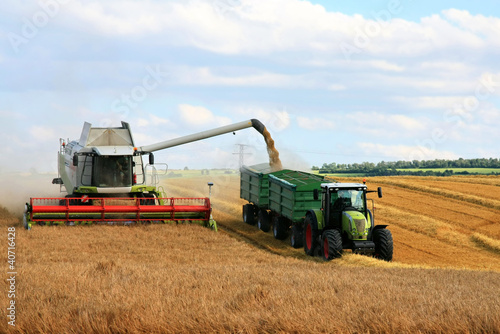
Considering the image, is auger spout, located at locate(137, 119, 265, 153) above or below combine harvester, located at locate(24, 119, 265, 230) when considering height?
above

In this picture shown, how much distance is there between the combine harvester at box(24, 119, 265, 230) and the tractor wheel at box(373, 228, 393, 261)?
5857 mm

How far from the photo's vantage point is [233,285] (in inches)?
377

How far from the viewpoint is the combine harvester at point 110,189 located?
19625mm

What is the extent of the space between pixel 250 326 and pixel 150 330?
1106 millimetres

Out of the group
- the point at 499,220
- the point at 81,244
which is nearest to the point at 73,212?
the point at 81,244

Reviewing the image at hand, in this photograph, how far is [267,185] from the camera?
21594 millimetres

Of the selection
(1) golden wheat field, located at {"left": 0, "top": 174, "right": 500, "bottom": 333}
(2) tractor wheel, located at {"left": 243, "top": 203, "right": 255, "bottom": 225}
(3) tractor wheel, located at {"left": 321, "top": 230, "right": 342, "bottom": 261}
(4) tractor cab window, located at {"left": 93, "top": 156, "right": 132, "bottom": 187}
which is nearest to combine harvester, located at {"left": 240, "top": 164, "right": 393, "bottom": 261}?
(3) tractor wheel, located at {"left": 321, "top": 230, "right": 342, "bottom": 261}

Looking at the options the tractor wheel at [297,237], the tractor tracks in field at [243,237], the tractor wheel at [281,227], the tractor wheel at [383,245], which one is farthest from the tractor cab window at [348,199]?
the tractor wheel at [281,227]

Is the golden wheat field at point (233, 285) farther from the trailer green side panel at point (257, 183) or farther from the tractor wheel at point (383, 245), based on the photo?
the trailer green side panel at point (257, 183)

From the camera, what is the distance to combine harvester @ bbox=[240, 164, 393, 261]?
15.6 m

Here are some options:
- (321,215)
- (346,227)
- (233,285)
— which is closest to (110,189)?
(321,215)

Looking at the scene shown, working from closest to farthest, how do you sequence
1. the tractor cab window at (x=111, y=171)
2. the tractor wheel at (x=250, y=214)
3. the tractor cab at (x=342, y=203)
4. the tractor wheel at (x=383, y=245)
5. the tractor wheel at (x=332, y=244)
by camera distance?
the tractor wheel at (x=332, y=244), the tractor wheel at (x=383, y=245), the tractor cab at (x=342, y=203), the tractor cab window at (x=111, y=171), the tractor wheel at (x=250, y=214)

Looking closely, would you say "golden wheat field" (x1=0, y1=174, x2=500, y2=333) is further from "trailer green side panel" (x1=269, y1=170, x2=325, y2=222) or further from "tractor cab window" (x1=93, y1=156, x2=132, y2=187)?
"tractor cab window" (x1=93, y1=156, x2=132, y2=187)

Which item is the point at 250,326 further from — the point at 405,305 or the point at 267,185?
the point at 267,185
